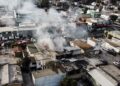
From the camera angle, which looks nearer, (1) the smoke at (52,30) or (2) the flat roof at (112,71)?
(2) the flat roof at (112,71)

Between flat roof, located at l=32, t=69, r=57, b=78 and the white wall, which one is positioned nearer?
the white wall

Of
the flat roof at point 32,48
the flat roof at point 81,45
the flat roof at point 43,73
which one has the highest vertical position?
the flat roof at point 32,48

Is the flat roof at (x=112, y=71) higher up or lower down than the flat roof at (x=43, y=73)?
lower down

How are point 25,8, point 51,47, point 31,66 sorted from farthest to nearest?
point 25,8 < point 51,47 < point 31,66

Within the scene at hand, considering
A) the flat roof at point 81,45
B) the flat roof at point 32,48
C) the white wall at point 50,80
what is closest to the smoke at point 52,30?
the flat roof at point 32,48

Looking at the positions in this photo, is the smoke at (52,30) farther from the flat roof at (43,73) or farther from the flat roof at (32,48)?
the flat roof at (43,73)

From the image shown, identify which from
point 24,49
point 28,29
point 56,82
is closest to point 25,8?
point 28,29

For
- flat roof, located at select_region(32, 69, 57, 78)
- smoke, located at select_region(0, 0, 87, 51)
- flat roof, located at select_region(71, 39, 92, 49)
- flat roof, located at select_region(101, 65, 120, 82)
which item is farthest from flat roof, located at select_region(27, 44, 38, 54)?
flat roof, located at select_region(101, 65, 120, 82)

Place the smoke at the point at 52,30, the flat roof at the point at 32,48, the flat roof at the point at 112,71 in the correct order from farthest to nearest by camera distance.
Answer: the smoke at the point at 52,30, the flat roof at the point at 32,48, the flat roof at the point at 112,71

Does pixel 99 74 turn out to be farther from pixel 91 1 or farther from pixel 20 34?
pixel 91 1

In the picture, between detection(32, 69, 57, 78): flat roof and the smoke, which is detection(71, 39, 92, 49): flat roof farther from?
detection(32, 69, 57, 78): flat roof

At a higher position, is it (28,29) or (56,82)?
(28,29)
